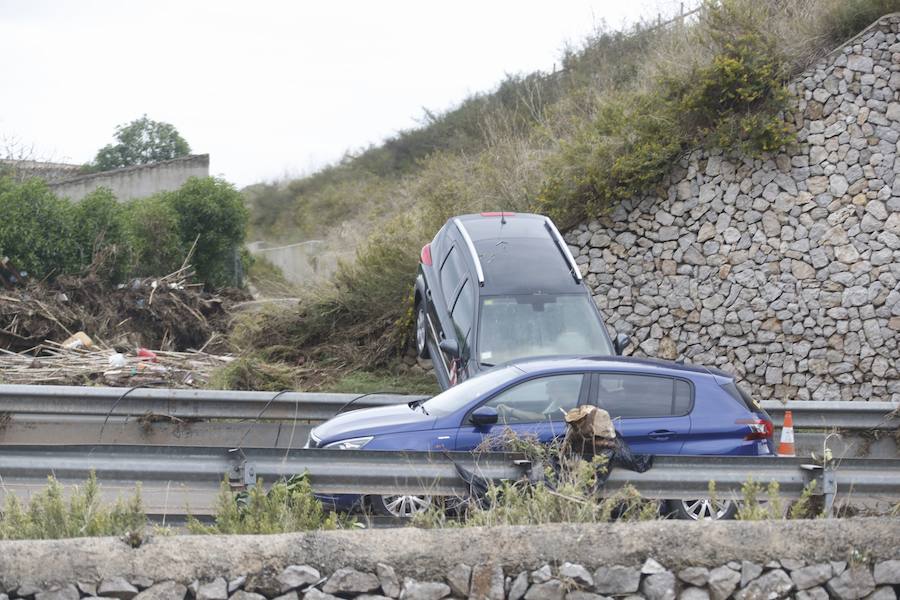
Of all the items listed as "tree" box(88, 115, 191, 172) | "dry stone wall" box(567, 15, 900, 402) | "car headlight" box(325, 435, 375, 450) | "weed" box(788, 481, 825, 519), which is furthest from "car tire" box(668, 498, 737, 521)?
"tree" box(88, 115, 191, 172)

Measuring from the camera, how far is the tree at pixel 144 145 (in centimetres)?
4325

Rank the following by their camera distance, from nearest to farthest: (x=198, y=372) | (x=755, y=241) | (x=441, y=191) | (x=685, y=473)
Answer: (x=685, y=473)
(x=198, y=372)
(x=755, y=241)
(x=441, y=191)

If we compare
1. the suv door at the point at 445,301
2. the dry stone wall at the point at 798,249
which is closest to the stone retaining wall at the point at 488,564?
the suv door at the point at 445,301

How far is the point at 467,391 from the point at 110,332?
10335 millimetres

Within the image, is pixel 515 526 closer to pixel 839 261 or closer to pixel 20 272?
pixel 839 261

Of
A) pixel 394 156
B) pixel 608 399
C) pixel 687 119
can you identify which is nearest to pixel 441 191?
pixel 687 119

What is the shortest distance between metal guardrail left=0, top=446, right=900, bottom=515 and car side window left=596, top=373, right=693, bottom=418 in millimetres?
2166

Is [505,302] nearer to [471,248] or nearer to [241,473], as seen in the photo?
[471,248]

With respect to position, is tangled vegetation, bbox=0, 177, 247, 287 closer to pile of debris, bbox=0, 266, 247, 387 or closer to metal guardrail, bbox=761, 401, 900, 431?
pile of debris, bbox=0, 266, 247, 387

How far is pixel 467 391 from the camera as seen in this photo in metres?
9.43

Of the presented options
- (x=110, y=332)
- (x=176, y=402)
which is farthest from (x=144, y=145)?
(x=176, y=402)

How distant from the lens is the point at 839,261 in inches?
637

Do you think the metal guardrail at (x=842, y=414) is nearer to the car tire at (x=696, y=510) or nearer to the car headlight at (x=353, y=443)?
the car tire at (x=696, y=510)

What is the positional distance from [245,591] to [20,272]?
638 inches
